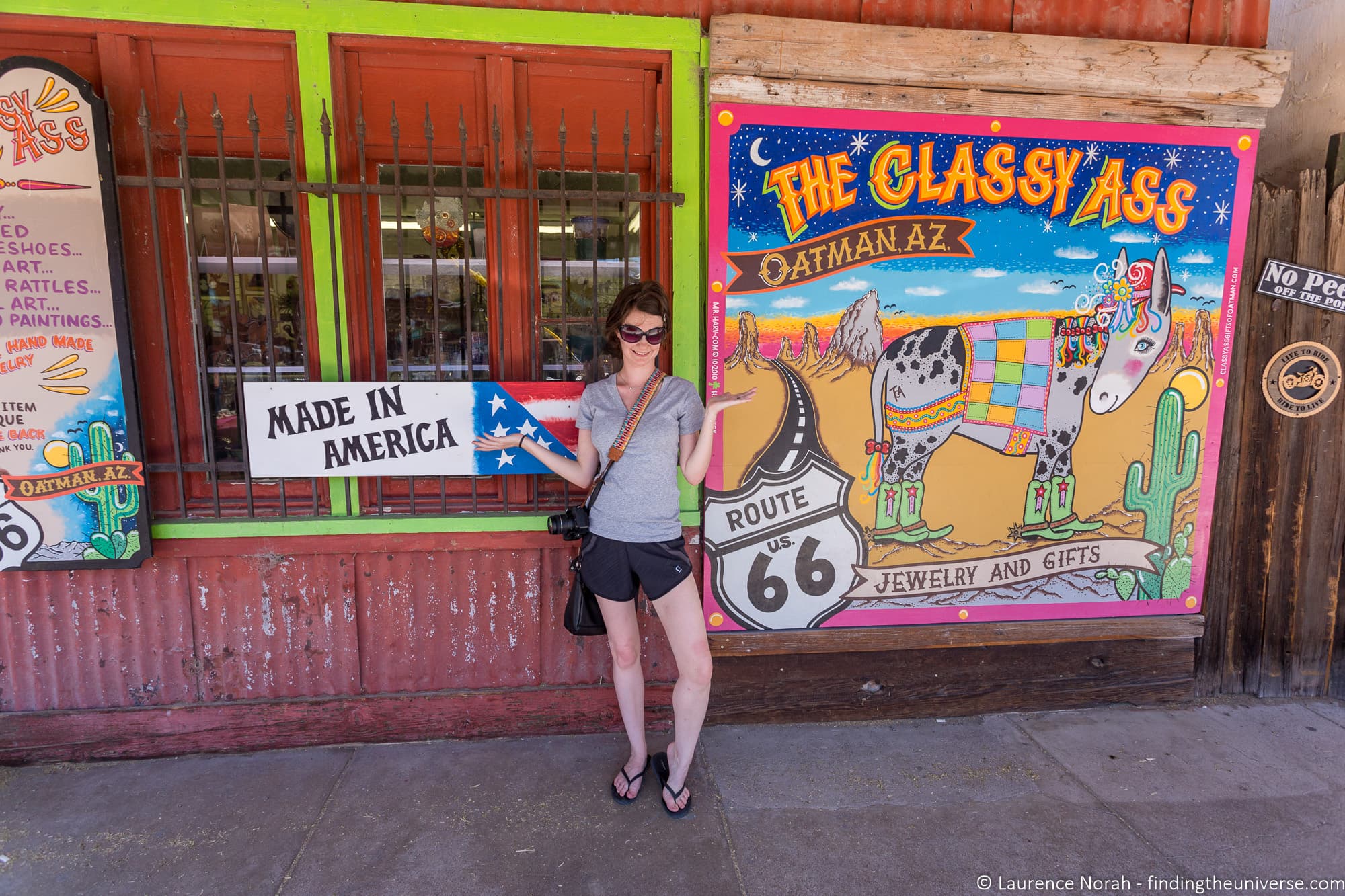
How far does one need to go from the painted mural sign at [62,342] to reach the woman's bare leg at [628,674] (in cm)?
216

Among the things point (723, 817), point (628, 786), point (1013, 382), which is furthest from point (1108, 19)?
point (628, 786)

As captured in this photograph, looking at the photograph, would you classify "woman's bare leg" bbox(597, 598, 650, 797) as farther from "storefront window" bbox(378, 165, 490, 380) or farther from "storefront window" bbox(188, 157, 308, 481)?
Answer: "storefront window" bbox(188, 157, 308, 481)

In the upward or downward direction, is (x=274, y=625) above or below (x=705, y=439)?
below

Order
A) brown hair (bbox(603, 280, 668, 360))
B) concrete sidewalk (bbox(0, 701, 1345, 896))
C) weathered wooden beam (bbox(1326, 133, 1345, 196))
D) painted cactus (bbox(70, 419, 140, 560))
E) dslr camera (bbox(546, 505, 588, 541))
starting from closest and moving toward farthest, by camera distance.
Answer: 1. concrete sidewalk (bbox(0, 701, 1345, 896))
2. brown hair (bbox(603, 280, 668, 360))
3. dslr camera (bbox(546, 505, 588, 541))
4. painted cactus (bbox(70, 419, 140, 560))
5. weathered wooden beam (bbox(1326, 133, 1345, 196))

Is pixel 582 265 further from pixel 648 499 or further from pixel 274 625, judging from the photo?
pixel 274 625

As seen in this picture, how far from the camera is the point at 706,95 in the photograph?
327 cm

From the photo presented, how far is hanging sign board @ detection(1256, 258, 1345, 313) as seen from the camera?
3.70 meters

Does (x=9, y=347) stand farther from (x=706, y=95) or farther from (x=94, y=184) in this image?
(x=706, y=95)

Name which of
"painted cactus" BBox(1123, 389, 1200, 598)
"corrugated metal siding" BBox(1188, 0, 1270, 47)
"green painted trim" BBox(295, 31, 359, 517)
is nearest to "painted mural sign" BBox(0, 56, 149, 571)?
"green painted trim" BBox(295, 31, 359, 517)

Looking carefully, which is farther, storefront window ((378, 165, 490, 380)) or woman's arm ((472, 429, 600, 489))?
storefront window ((378, 165, 490, 380))

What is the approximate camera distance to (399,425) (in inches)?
126

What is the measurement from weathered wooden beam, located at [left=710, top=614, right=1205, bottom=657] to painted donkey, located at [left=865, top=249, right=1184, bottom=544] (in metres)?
0.51

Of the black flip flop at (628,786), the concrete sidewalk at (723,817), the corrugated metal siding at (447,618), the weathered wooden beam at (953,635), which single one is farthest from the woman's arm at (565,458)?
the concrete sidewalk at (723,817)

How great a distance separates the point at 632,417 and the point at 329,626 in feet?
6.25
